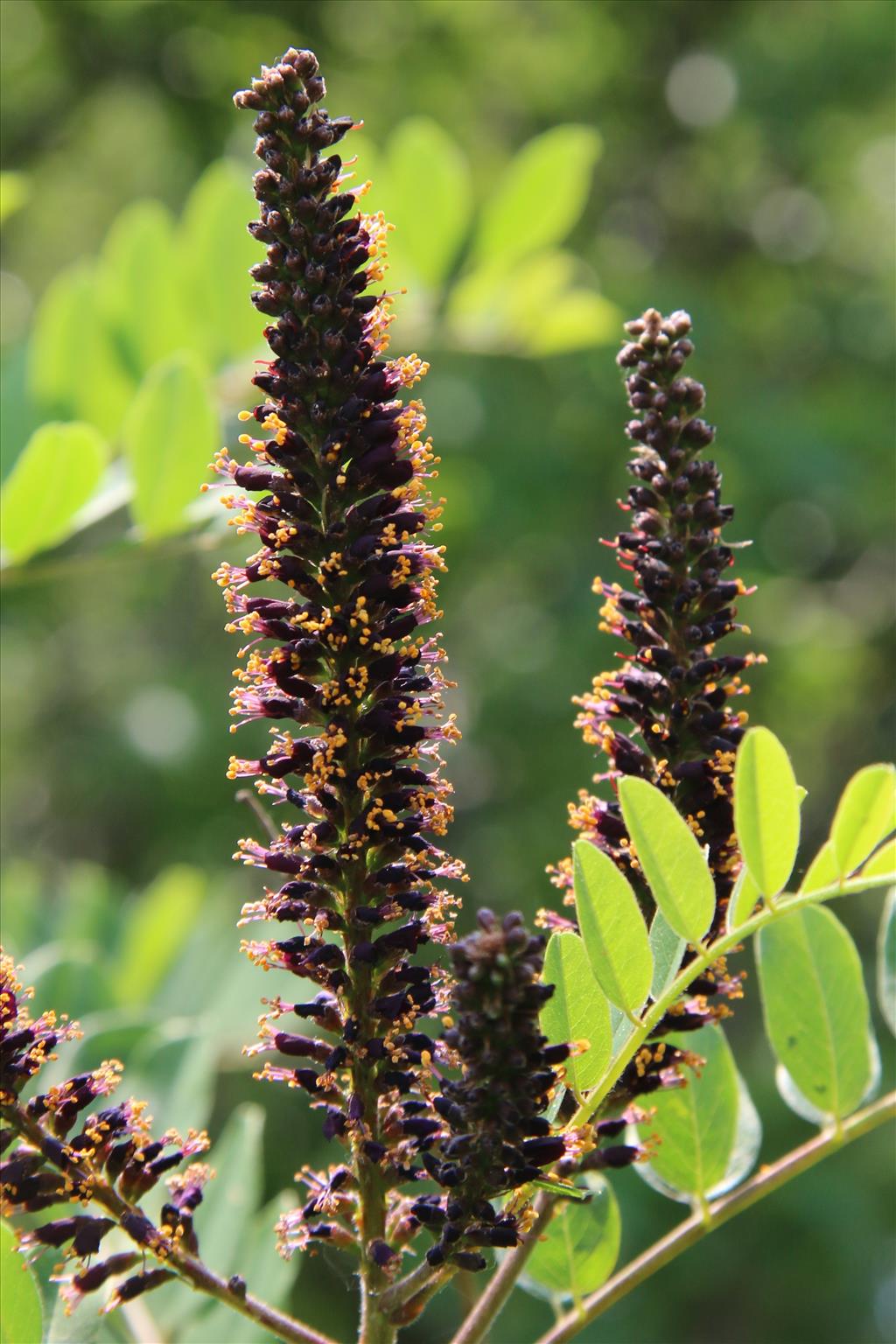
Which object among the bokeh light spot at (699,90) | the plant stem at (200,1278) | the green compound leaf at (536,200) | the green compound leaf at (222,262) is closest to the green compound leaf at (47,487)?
the green compound leaf at (222,262)

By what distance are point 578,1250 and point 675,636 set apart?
701 millimetres

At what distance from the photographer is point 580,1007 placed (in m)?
1.14

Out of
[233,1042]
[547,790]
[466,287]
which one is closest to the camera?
[233,1042]

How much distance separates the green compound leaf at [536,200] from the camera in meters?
3.35

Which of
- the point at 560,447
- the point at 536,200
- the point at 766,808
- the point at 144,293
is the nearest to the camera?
the point at 766,808

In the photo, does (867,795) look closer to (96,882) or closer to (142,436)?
(142,436)

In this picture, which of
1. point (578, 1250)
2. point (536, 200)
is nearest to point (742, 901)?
point (578, 1250)

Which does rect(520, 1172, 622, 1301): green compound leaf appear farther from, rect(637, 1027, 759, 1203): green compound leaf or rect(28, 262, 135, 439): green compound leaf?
rect(28, 262, 135, 439): green compound leaf

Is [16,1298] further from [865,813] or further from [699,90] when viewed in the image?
[699,90]

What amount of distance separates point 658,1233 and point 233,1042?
3.73 m

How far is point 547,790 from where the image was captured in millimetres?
7664

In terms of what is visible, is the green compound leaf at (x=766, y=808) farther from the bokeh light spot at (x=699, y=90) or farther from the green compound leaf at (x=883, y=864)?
the bokeh light spot at (x=699, y=90)

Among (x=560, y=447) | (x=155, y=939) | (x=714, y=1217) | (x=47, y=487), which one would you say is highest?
(x=560, y=447)

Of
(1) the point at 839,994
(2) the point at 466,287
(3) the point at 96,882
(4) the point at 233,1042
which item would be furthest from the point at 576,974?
(2) the point at 466,287
